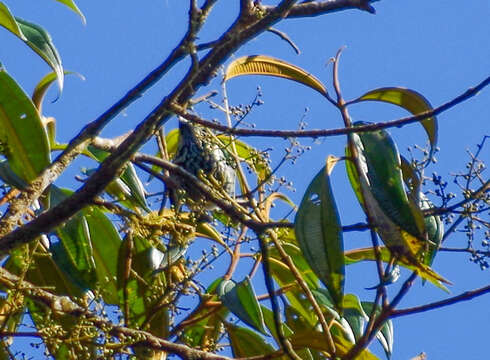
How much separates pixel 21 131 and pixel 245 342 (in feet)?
2.17

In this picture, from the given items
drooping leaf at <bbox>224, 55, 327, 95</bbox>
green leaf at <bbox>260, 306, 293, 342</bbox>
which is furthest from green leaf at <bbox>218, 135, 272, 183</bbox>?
green leaf at <bbox>260, 306, 293, 342</bbox>

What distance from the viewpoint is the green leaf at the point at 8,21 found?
1.73 metres

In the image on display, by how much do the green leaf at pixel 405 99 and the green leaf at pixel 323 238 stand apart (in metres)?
0.26

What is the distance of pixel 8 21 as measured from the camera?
174 centimetres

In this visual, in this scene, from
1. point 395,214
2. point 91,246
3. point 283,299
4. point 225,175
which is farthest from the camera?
point 225,175

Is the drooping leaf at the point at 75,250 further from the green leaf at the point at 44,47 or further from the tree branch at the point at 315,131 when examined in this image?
the tree branch at the point at 315,131

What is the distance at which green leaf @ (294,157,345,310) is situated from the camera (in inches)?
60.8

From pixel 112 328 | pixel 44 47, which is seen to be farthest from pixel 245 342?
pixel 44 47

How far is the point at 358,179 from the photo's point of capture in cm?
169

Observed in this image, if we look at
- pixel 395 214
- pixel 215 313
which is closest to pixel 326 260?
pixel 395 214

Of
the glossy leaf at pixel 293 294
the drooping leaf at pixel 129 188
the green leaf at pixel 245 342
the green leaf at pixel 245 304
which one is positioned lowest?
the green leaf at pixel 245 304

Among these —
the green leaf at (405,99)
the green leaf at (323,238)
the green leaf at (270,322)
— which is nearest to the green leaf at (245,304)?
the green leaf at (270,322)

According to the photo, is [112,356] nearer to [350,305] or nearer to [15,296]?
[15,296]

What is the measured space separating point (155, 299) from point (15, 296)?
31cm
